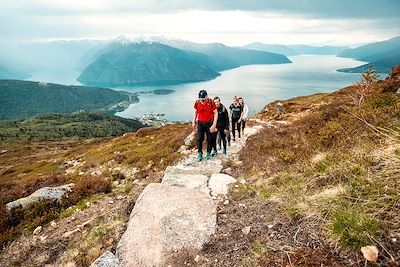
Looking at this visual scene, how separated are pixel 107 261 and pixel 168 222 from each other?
158cm

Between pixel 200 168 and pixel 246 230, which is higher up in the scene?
pixel 246 230

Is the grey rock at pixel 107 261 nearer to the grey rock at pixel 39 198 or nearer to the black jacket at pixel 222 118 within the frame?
the grey rock at pixel 39 198

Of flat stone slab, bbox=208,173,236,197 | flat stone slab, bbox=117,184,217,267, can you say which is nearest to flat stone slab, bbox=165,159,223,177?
flat stone slab, bbox=208,173,236,197

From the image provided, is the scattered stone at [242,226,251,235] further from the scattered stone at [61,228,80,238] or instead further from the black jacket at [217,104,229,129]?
the black jacket at [217,104,229,129]

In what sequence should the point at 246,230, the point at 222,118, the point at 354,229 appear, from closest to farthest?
the point at 354,229
the point at 246,230
the point at 222,118

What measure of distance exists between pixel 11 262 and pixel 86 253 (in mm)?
2896

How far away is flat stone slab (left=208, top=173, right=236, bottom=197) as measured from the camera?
9.25m

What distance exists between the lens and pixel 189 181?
10.4 m

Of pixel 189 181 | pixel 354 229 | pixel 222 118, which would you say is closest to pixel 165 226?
pixel 189 181

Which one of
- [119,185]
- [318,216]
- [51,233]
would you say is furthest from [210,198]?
[119,185]

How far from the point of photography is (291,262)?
436 cm

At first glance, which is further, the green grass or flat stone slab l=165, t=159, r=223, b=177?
flat stone slab l=165, t=159, r=223, b=177

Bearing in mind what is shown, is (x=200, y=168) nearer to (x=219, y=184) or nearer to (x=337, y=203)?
(x=219, y=184)

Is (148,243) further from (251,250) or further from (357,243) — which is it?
(357,243)
